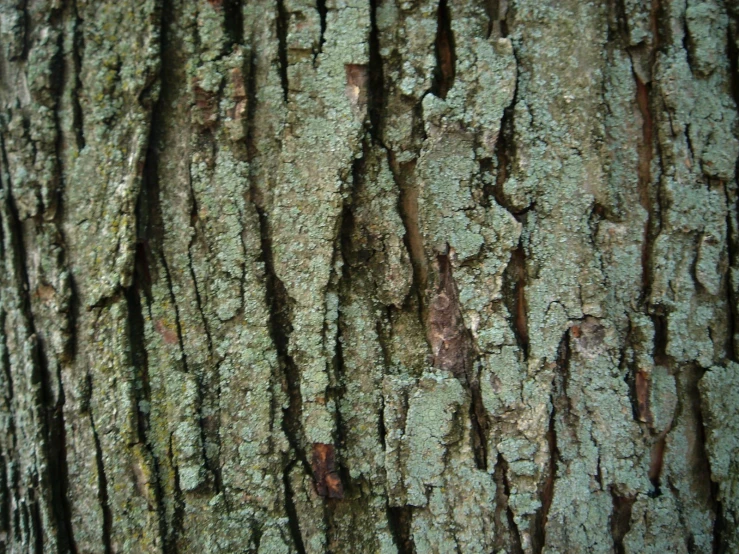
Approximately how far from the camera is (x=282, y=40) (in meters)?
1.10

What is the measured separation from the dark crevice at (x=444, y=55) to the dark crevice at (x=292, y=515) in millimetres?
804

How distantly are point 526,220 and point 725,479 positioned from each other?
65 centimetres

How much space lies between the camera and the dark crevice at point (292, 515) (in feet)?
3.64

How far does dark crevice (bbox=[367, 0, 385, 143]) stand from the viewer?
108 centimetres

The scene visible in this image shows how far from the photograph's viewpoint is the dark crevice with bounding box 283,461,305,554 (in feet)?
3.64

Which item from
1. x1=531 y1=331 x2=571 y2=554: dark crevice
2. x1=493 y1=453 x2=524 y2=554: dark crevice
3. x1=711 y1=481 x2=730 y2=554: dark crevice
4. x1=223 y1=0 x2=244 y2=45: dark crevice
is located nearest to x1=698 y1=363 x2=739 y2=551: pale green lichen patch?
x1=711 y1=481 x2=730 y2=554: dark crevice

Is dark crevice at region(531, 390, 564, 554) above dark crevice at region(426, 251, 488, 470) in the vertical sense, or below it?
below

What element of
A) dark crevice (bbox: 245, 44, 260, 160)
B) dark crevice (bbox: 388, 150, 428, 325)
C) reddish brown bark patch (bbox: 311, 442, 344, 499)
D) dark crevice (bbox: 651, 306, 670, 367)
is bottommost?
reddish brown bark patch (bbox: 311, 442, 344, 499)

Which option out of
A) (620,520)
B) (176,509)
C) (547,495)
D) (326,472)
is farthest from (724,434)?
(176,509)

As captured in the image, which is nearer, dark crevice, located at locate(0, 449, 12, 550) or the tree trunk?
the tree trunk

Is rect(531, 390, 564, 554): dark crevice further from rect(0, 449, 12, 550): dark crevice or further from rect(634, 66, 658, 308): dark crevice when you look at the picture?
rect(0, 449, 12, 550): dark crevice

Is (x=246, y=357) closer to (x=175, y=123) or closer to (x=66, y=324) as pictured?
(x=66, y=324)

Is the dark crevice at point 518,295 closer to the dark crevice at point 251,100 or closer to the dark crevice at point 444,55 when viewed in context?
the dark crevice at point 444,55

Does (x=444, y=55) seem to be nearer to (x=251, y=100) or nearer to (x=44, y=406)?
(x=251, y=100)
